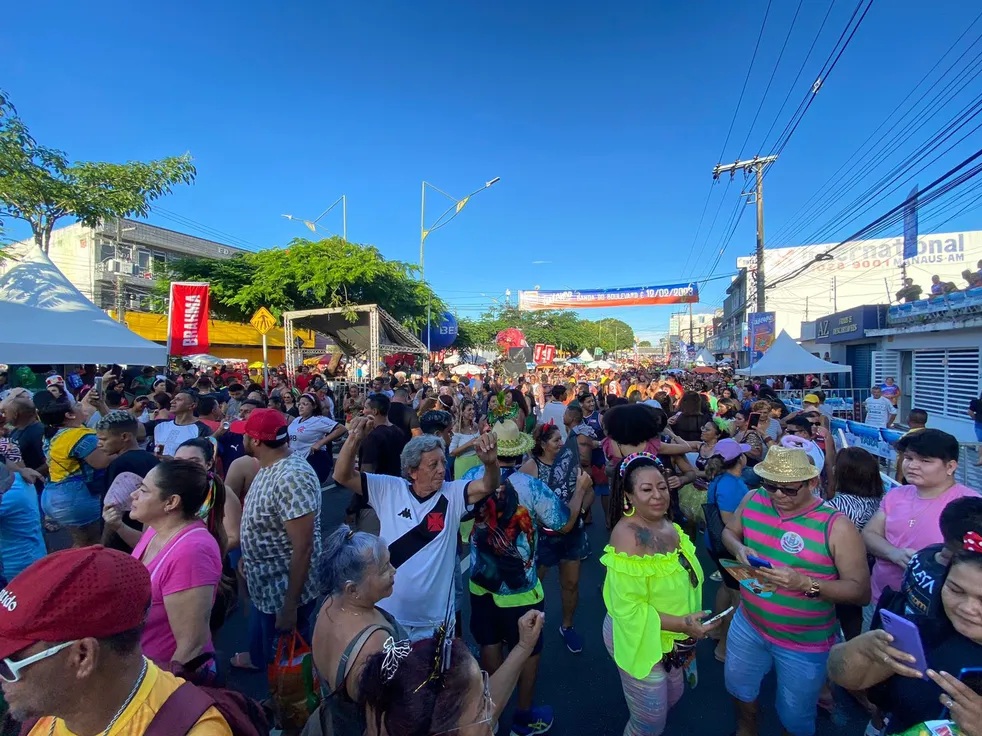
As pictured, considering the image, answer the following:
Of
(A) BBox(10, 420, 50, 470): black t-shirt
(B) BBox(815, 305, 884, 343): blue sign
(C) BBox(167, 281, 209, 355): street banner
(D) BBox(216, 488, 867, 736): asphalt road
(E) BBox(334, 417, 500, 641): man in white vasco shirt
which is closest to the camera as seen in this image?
(E) BBox(334, 417, 500, 641): man in white vasco shirt

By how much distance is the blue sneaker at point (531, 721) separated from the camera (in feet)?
9.37

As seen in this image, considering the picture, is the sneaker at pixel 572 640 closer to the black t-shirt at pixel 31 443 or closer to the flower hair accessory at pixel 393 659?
the flower hair accessory at pixel 393 659

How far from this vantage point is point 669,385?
10.7 meters

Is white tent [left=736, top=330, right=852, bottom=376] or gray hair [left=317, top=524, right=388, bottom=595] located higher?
white tent [left=736, top=330, right=852, bottom=376]

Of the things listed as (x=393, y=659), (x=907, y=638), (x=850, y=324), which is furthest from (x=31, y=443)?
(x=850, y=324)

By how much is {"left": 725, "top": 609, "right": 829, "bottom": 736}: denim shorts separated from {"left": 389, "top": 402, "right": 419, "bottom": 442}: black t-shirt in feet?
14.5

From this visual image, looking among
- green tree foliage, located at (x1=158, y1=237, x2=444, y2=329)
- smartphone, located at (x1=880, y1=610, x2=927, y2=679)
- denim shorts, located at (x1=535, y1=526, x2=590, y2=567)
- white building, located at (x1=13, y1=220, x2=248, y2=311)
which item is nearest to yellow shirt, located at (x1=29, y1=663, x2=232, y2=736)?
A: smartphone, located at (x1=880, y1=610, x2=927, y2=679)

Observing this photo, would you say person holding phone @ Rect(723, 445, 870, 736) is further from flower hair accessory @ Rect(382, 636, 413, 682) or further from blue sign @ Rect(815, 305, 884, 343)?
blue sign @ Rect(815, 305, 884, 343)

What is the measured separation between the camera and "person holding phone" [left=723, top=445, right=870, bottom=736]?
2.30 metres

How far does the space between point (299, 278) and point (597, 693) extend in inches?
703

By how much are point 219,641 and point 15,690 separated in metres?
3.31

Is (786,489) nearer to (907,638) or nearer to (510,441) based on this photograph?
(907,638)

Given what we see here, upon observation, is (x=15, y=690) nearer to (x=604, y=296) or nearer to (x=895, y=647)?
(x=895, y=647)

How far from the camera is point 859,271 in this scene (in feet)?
111
